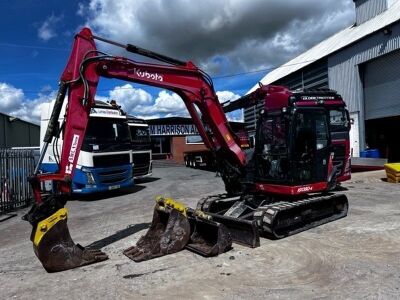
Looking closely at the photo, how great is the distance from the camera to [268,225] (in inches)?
302

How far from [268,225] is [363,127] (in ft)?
52.2

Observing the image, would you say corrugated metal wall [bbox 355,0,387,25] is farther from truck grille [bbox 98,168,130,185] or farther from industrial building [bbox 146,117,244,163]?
industrial building [bbox 146,117,244,163]

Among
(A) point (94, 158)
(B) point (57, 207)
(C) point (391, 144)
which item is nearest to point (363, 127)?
(C) point (391, 144)

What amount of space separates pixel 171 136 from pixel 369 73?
80.9ft

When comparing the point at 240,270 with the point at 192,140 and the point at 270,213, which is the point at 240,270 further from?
the point at 192,140

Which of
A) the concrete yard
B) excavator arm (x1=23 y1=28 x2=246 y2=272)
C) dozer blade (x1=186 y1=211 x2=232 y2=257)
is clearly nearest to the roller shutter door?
the concrete yard

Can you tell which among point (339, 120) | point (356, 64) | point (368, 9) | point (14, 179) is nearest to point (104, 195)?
point (14, 179)

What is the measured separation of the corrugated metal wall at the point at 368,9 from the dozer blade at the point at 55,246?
21132 mm

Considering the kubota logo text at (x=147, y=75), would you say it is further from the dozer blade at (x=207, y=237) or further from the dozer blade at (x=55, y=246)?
the dozer blade at (x=55, y=246)

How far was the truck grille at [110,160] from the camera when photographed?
14.3 m

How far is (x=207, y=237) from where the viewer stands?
7512 millimetres

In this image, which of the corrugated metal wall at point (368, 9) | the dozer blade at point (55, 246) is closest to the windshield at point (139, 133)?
the dozer blade at point (55, 246)

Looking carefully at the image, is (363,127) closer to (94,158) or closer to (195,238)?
(94,158)

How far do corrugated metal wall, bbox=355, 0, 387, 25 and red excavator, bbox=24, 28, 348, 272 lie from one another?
14126 mm
